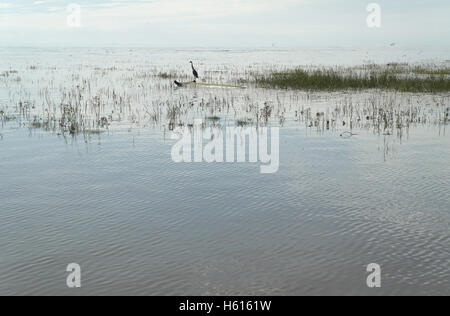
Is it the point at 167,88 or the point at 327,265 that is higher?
the point at 167,88

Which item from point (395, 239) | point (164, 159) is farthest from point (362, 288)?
point (164, 159)

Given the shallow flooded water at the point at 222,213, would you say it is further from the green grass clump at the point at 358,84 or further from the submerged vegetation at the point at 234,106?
the green grass clump at the point at 358,84

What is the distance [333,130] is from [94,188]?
357 inches

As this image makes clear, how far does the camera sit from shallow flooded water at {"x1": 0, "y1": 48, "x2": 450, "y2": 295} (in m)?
5.71

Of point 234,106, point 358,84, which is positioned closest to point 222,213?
point 234,106

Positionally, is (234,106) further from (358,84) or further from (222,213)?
(222,213)

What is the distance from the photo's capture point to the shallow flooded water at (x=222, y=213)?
5707 mm

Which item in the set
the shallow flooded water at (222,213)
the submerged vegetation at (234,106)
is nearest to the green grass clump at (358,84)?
the submerged vegetation at (234,106)

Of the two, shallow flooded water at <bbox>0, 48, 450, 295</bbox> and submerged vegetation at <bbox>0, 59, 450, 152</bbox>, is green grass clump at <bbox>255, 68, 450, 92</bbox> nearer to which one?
submerged vegetation at <bbox>0, 59, 450, 152</bbox>

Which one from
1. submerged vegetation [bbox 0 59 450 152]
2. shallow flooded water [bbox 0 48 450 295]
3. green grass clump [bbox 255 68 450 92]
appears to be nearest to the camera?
shallow flooded water [bbox 0 48 450 295]

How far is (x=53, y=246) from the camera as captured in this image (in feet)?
21.5

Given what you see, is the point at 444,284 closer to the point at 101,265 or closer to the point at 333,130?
the point at 101,265

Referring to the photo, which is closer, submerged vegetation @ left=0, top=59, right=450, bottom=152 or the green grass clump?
submerged vegetation @ left=0, top=59, right=450, bottom=152

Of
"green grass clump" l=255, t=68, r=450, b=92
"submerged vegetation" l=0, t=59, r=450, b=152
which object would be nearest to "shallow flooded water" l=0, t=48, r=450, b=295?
"submerged vegetation" l=0, t=59, r=450, b=152
